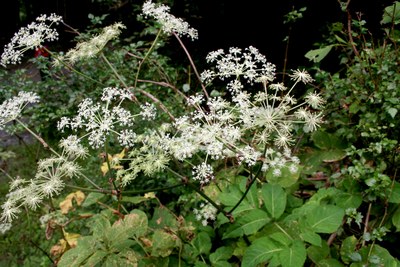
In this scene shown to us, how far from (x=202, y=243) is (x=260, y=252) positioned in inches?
20.5

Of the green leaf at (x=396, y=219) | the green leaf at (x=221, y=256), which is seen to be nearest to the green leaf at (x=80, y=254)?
the green leaf at (x=221, y=256)

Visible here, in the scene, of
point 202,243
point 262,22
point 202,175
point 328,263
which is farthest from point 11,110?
point 262,22

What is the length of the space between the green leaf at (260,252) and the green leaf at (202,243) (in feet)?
1.45

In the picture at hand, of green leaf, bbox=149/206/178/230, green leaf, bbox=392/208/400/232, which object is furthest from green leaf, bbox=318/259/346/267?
green leaf, bbox=149/206/178/230

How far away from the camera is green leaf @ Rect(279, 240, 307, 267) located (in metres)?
1.82

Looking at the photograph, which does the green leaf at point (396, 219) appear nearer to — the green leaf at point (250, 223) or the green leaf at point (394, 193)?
the green leaf at point (394, 193)

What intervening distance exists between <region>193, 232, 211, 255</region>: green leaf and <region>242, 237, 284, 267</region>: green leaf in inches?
17.4

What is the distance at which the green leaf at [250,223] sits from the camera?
2106 mm

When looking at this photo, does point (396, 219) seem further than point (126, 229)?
Yes

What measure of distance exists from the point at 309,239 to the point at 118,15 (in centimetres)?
713

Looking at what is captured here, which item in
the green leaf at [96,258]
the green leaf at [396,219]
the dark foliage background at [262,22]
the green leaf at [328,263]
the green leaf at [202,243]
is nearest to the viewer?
the green leaf at [96,258]

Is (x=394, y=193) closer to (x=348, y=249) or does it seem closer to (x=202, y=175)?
(x=348, y=249)

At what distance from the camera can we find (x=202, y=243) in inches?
93.4

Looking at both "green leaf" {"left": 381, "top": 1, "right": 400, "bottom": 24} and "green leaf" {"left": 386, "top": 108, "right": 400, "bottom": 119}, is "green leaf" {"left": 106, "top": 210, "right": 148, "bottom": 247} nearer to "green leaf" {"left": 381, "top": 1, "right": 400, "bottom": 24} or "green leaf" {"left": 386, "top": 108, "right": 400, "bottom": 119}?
"green leaf" {"left": 386, "top": 108, "right": 400, "bottom": 119}
